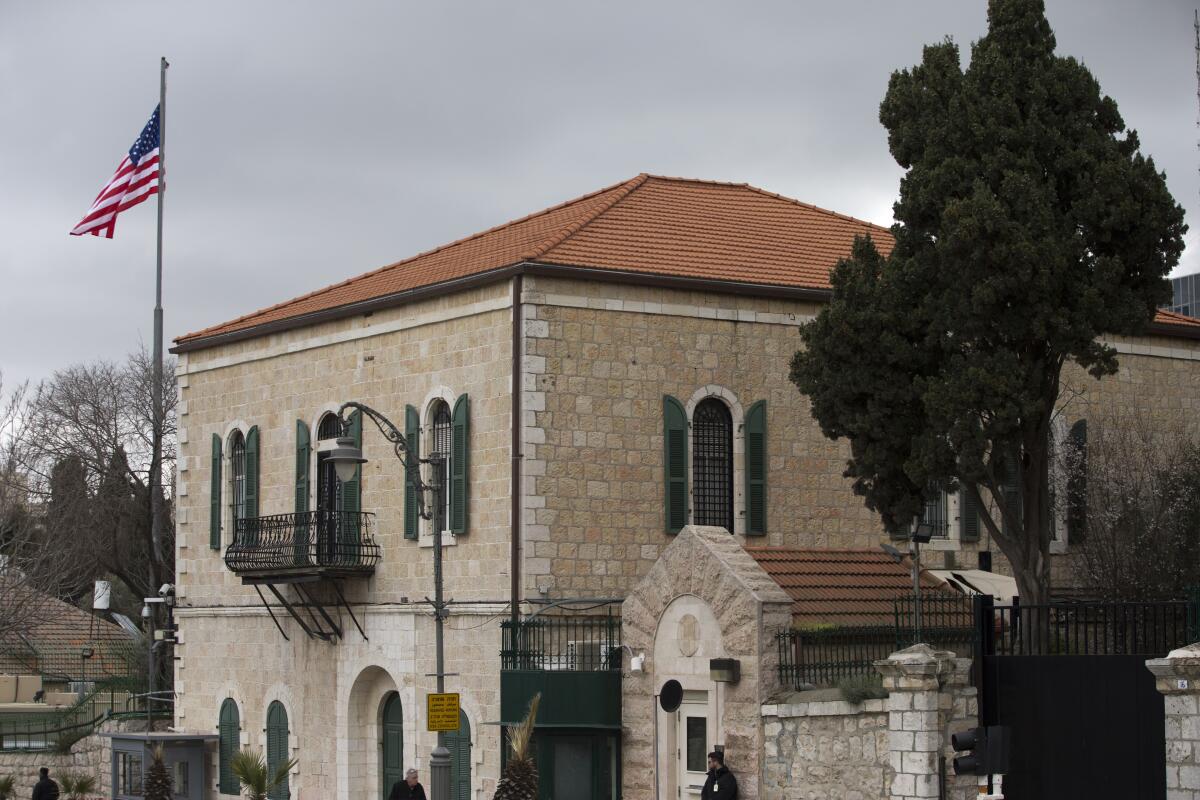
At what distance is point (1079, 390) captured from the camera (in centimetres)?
3244

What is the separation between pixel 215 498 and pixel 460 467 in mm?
8621

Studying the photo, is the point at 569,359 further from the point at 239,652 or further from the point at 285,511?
the point at 239,652

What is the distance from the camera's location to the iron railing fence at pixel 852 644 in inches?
926

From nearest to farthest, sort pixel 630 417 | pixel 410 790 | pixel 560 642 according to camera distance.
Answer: pixel 410 790 < pixel 560 642 < pixel 630 417

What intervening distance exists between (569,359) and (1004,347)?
7194mm

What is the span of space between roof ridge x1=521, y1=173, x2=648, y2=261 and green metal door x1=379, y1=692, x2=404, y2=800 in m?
7.85

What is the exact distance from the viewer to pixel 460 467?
95.2ft

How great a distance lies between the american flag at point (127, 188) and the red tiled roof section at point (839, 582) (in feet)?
71.4

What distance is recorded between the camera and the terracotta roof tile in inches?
1029

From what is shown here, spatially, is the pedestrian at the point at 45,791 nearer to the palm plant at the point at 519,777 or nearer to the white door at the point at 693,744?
the palm plant at the point at 519,777

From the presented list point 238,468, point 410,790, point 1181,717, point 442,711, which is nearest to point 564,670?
point 410,790

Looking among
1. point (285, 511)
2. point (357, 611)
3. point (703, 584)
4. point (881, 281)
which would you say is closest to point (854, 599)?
point (703, 584)

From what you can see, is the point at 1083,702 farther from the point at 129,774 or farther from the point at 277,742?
the point at 129,774

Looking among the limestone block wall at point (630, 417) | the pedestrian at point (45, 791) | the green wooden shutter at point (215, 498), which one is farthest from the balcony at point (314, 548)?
→ the pedestrian at point (45, 791)
